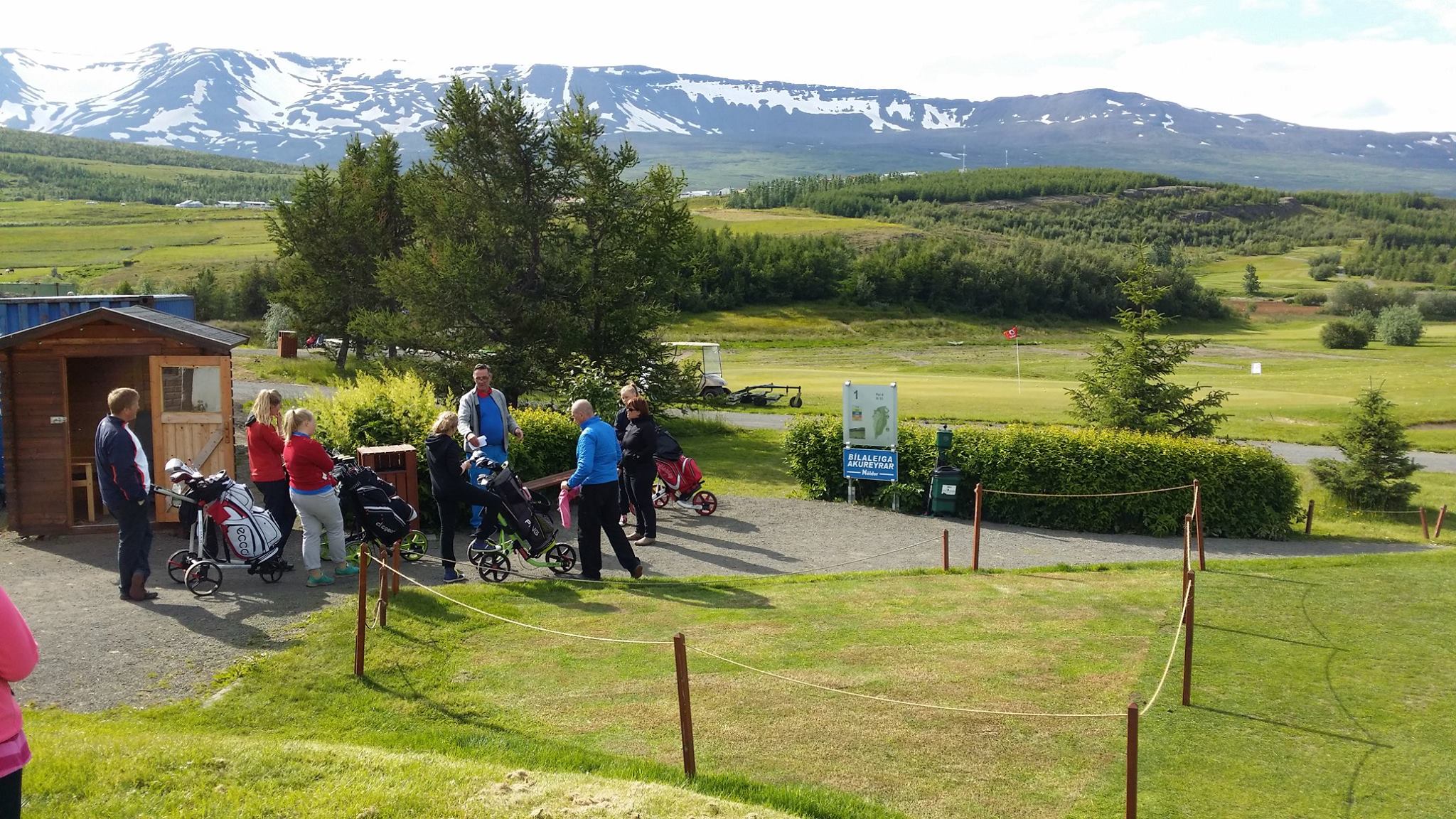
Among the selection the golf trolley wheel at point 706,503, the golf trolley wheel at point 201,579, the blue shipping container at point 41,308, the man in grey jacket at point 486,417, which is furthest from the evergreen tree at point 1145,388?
the blue shipping container at point 41,308

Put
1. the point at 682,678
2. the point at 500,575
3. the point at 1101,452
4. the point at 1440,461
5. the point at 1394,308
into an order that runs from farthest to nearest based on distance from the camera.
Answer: the point at 1394,308 < the point at 1440,461 < the point at 1101,452 < the point at 500,575 < the point at 682,678

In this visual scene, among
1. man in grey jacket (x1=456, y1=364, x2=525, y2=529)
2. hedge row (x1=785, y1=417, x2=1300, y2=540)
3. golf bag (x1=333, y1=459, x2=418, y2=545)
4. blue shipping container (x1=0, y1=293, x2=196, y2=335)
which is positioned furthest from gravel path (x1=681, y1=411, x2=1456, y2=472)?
golf bag (x1=333, y1=459, x2=418, y2=545)

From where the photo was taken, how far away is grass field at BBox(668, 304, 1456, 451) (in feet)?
120

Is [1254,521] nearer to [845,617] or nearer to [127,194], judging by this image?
[845,617]

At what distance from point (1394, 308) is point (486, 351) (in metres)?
81.7

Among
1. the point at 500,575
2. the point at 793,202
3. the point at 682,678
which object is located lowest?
the point at 500,575

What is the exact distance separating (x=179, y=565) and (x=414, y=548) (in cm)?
248

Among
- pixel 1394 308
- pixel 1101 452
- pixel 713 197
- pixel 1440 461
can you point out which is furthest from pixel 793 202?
pixel 1101 452

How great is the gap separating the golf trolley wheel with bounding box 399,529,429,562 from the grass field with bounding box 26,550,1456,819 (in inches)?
66.1

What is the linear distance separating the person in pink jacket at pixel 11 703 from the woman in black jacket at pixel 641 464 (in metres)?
9.42

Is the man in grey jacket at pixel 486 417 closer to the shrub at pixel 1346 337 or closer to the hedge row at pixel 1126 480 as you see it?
the hedge row at pixel 1126 480

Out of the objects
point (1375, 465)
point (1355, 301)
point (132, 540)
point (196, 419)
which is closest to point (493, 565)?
point (132, 540)

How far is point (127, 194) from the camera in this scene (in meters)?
179

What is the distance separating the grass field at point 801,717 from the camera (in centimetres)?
620
